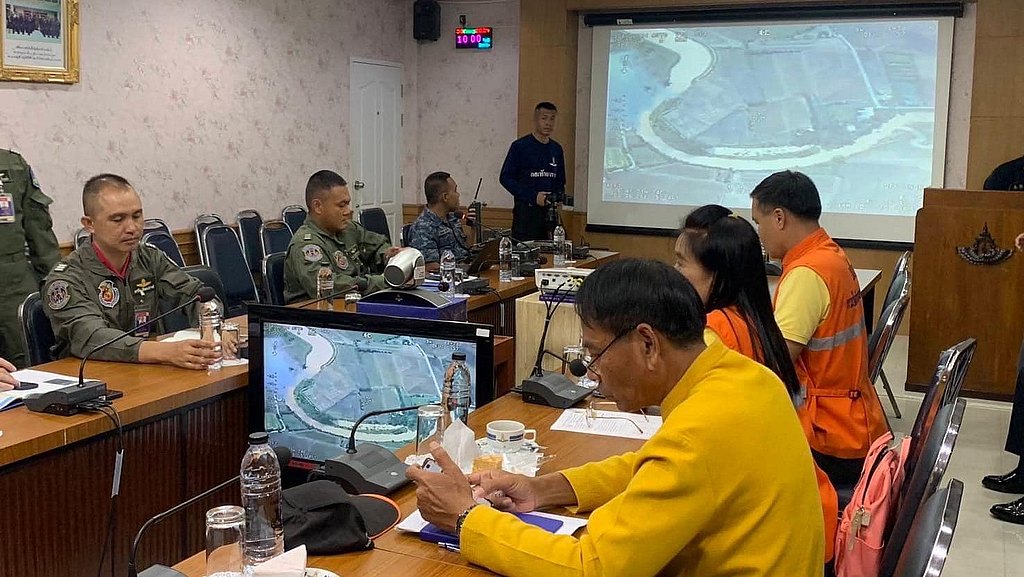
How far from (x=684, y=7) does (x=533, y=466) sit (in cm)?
636

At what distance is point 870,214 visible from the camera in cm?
750

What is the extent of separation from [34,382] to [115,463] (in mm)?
379

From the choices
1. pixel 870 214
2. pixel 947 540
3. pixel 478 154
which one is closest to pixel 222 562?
pixel 947 540

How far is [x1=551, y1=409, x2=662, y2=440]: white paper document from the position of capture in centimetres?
251

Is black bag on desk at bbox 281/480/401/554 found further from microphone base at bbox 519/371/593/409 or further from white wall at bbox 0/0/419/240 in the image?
white wall at bbox 0/0/419/240

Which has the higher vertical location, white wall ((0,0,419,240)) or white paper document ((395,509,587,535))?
white wall ((0,0,419,240))

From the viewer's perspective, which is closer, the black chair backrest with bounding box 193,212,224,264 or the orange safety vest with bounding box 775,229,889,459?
the orange safety vest with bounding box 775,229,889,459

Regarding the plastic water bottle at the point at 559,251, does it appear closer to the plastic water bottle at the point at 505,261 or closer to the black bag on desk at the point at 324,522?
the plastic water bottle at the point at 505,261

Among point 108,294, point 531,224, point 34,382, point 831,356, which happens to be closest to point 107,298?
point 108,294

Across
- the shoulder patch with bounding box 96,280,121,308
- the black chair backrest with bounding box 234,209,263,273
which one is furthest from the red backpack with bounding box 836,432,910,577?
the black chair backrest with bounding box 234,209,263,273

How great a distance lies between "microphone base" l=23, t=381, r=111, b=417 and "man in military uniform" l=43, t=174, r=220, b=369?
18.9 inches

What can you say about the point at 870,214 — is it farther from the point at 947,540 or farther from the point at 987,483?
the point at 947,540

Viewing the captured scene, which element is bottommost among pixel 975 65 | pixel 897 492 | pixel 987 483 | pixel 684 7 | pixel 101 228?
pixel 987 483

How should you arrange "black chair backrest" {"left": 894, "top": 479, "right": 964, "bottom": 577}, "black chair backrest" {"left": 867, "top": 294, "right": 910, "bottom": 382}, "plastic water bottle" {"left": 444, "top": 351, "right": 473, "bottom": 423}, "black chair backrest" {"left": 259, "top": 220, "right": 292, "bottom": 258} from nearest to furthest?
1. "black chair backrest" {"left": 894, "top": 479, "right": 964, "bottom": 577}
2. "plastic water bottle" {"left": 444, "top": 351, "right": 473, "bottom": 423}
3. "black chair backrest" {"left": 867, "top": 294, "right": 910, "bottom": 382}
4. "black chair backrest" {"left": 259, "top": 220, "right": 292, "bottom": 258}
